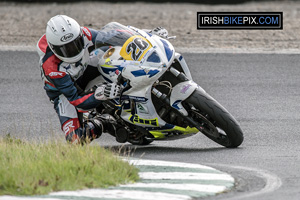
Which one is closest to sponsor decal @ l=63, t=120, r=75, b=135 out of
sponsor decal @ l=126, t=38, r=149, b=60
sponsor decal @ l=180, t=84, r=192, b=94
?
sponsor decal @ l=126, t=38, r=149, b=60

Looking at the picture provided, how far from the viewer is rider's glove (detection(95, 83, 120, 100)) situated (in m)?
8.72

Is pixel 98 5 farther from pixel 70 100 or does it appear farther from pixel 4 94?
pixel 70 100

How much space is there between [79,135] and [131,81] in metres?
0.96

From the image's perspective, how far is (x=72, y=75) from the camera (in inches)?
359

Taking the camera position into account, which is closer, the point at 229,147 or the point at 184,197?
the point at 184,197

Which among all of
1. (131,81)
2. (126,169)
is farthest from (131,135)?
(126,169)

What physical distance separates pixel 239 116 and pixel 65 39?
365 centimetres

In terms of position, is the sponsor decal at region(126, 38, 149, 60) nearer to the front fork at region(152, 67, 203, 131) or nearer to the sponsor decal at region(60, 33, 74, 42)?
the front fork at region(152, 67, 203, 131)

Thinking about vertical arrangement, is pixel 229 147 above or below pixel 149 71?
below

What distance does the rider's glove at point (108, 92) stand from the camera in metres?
8.72

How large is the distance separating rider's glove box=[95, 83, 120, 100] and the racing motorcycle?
0.18 m

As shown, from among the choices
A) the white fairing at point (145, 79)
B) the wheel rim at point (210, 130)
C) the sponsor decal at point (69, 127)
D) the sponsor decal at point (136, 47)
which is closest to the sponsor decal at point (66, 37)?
the white fairing at point (145, 79)

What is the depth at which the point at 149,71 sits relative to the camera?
8.73 m

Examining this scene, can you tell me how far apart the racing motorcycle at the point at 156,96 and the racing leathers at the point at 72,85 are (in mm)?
211
